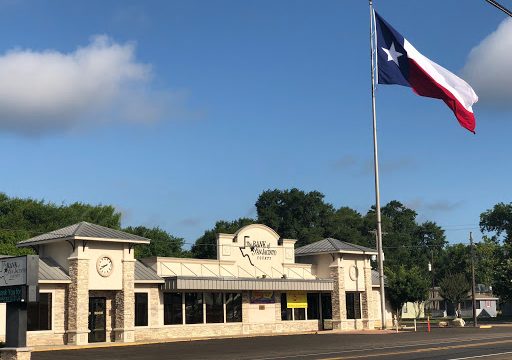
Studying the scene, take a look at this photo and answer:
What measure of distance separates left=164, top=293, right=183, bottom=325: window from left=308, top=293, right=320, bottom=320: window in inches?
461

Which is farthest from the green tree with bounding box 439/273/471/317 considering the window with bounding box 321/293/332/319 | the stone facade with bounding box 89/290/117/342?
the stone facade with bounding box 89/290/117/342

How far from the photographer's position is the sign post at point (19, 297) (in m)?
23.6

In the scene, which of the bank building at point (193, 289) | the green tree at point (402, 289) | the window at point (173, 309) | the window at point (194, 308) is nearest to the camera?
the bank building at point (193, 289)

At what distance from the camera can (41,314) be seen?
35.3 metres

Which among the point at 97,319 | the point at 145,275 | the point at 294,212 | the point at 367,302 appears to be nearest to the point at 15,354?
the point at 97,319

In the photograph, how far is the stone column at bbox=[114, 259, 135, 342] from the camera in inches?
1481

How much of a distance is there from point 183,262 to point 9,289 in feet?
63.1

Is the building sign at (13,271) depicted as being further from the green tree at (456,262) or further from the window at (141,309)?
the green tree at (456,262)

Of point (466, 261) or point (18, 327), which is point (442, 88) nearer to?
point (18, 327)

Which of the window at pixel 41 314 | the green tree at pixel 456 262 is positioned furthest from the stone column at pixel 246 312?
the green tree at pixel 456 262

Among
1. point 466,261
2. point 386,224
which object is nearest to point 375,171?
point 466,261

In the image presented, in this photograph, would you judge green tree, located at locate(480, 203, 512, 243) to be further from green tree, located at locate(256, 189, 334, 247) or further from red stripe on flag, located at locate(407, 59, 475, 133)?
red stripe on flag, located at locate(407, 59, 475, 133)

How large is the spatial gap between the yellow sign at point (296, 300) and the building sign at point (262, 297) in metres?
1.56

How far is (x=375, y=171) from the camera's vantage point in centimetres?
4050
